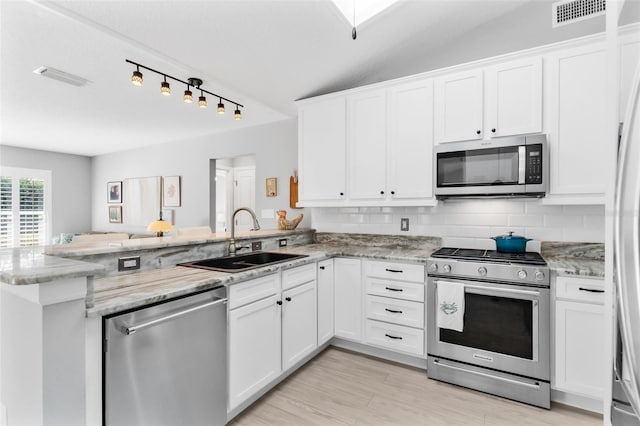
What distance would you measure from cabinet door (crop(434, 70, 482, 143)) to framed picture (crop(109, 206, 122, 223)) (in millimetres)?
6297

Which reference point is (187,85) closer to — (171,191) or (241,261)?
(241,261)

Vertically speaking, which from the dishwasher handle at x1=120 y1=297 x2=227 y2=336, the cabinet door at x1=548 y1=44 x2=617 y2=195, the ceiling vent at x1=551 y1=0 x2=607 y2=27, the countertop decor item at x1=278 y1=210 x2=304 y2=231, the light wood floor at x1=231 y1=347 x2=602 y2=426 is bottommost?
the light wood floor at x1=231 y1=347 x2=602 y2=426

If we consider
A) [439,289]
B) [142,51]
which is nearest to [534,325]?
[439,289]

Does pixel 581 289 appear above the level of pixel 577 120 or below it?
below

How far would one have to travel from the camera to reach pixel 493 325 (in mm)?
2145

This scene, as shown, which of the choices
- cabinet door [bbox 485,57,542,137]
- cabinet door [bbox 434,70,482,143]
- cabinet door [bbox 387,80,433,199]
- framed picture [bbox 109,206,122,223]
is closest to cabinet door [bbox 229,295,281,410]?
cabinet door [bbox 387,80,433,199]

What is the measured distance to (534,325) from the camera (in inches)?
79.4

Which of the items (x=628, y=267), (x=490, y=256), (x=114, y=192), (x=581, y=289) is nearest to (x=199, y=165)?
(x=114, y=192)

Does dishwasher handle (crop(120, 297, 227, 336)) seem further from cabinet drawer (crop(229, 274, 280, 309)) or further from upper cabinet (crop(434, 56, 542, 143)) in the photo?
upper cabinet (crop(434, 56, 542, 143))

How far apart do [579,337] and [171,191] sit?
18.3 feet

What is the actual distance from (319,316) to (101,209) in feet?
20.7

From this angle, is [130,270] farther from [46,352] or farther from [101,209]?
[101,209]

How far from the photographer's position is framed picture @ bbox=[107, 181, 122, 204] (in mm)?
6328

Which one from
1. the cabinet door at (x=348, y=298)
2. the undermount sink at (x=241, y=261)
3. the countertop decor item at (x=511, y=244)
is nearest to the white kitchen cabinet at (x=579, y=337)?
the countertop decor item at (x=511, y=244)
